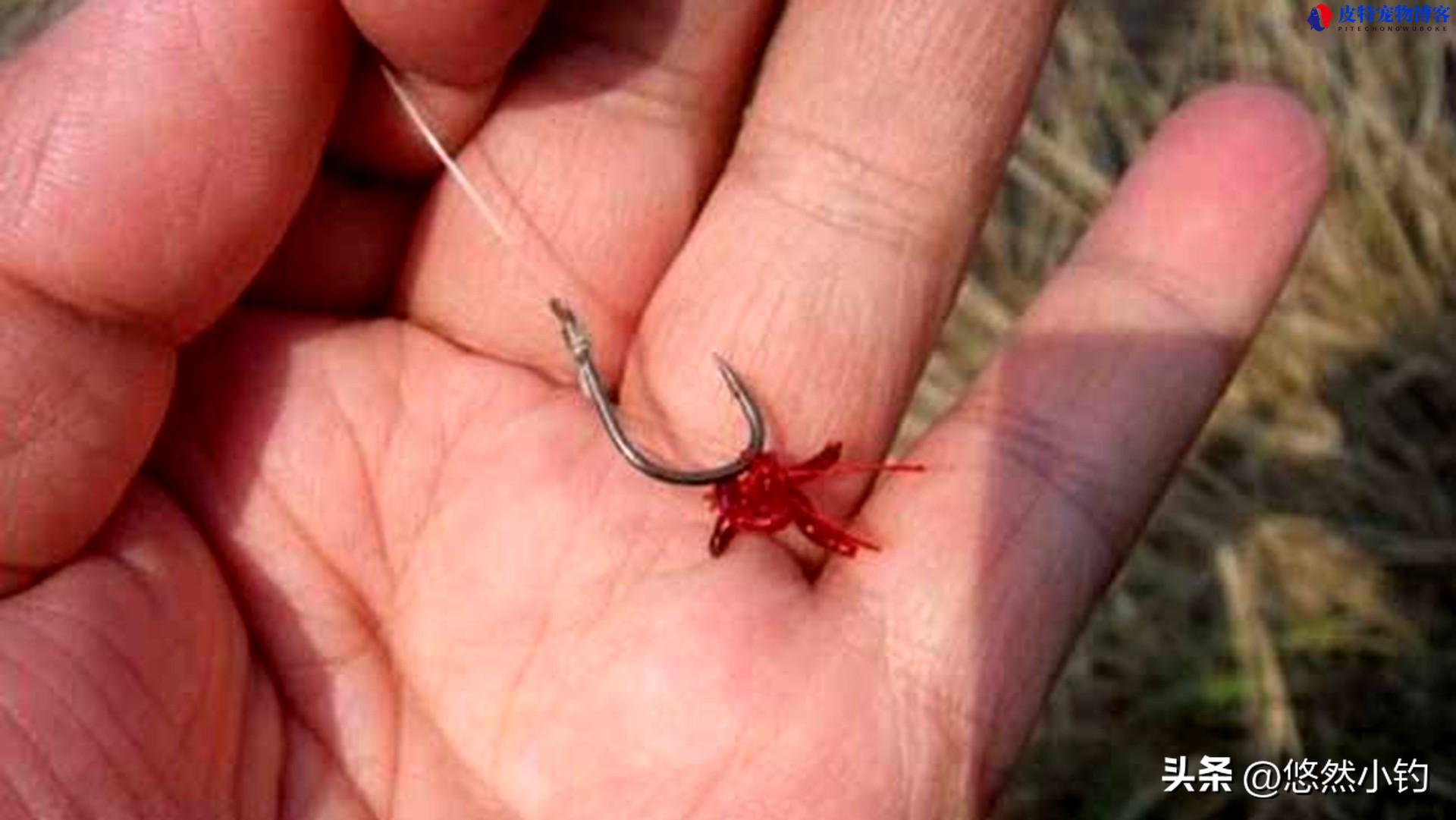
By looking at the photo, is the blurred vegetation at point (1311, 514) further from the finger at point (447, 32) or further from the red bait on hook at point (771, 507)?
the finger at point (447, 32)

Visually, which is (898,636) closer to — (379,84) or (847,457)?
(847,457)

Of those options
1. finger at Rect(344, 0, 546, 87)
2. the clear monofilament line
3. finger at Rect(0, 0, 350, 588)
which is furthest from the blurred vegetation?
finger at Rect(0, 0, 350, 588)

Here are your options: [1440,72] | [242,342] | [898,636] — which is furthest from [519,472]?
[1440,72]

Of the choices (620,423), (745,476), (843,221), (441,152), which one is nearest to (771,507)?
(745,476)

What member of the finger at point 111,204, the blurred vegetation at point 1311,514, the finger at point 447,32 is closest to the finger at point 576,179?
the finger at point 447,32

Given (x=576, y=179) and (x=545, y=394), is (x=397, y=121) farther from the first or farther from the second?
(x=545, y=394)
